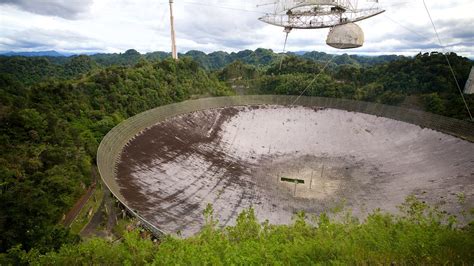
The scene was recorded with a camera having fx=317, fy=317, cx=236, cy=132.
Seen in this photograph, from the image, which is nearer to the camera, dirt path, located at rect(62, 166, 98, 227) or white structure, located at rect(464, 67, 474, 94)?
dirt path, located at rect(62, 166, 98, 227)

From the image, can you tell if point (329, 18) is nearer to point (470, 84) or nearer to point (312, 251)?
point (312, 251)

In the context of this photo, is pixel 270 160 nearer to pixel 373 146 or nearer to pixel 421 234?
pixel 373 146

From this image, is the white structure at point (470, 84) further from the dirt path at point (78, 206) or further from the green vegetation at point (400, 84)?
the dirt path at point (78, 206)

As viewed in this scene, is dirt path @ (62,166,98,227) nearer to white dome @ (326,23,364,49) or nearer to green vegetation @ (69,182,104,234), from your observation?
green vegetation @ (69,182,104,234)

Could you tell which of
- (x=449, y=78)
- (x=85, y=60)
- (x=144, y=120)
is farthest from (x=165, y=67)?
(x=85, y=60)

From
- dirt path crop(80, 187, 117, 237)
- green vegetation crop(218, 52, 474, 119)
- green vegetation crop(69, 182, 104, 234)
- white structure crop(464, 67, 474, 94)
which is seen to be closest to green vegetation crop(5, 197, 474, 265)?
dirt path crop(80, 187, 117, 237)

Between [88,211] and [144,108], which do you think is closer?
[88,211]

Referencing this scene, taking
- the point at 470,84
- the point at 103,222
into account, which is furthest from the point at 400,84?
the point at 103,222
